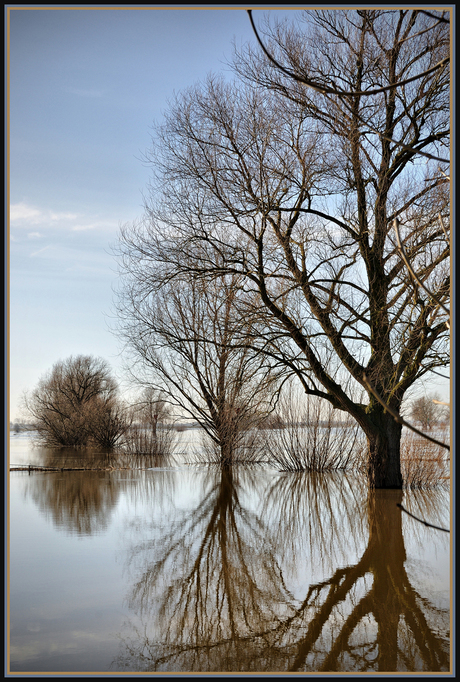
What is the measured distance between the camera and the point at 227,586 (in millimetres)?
4332

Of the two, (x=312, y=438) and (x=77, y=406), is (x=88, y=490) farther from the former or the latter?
(x=77, y=406)

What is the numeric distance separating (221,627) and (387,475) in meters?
6.41

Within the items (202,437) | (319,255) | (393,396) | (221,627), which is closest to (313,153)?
(319,255)

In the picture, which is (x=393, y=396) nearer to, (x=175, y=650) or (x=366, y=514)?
(x=366, y=514)

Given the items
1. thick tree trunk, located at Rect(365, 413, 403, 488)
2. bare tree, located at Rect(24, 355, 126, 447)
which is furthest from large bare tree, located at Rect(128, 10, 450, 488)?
bare tree, located at Rect(24, 355, 126, 447)

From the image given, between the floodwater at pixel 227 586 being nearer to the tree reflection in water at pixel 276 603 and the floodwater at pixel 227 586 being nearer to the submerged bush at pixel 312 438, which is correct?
the tree reflection in water at pixel 276 603

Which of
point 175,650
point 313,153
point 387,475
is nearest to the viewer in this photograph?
point 175,650

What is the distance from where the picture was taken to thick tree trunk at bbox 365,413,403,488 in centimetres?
934

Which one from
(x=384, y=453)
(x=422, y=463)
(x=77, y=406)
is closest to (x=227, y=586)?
(x=384, y=453)

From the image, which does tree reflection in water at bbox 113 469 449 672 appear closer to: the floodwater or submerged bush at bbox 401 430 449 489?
the floodwater

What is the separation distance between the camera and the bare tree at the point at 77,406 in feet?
72.1

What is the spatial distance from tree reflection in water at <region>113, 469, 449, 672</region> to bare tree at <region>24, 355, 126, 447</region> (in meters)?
15.1

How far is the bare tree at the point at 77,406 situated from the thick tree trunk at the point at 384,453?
41.9 ft

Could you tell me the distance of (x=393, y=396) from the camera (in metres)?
8.40
